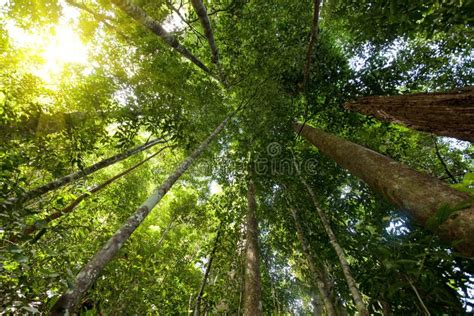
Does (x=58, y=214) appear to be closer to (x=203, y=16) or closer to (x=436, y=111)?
(x=203, y=16)

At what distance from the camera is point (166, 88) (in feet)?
21.7

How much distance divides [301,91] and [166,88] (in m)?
4.42

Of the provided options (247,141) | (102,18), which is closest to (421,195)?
(247,141)

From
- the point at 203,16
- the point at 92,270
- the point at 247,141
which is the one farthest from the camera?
the point at 247,141

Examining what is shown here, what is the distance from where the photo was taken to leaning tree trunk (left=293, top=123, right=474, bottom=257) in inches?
89.6

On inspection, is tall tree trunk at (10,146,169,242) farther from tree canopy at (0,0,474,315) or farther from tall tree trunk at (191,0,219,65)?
tall tree trunk at (191,0,219,65)

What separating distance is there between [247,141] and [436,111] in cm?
616

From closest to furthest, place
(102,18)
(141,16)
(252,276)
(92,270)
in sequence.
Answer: (92,270) < (141,16) < (252,276) < (102,18)

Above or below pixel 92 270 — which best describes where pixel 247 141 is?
above

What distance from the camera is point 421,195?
9.44ft

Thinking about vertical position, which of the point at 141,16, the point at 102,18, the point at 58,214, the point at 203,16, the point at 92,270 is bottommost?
the point at 92,270

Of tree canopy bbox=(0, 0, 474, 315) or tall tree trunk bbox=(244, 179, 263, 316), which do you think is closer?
tree canopy bbox=(0, 0, 474, 315)

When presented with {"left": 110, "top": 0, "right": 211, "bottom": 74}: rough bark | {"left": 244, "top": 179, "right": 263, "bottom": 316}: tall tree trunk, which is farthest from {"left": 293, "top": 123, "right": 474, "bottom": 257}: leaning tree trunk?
{"left": 110, "top": 0, "right": 211, "bottom": 74}: rough bark

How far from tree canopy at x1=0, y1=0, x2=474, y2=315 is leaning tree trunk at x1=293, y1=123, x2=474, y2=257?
3 centimetres
